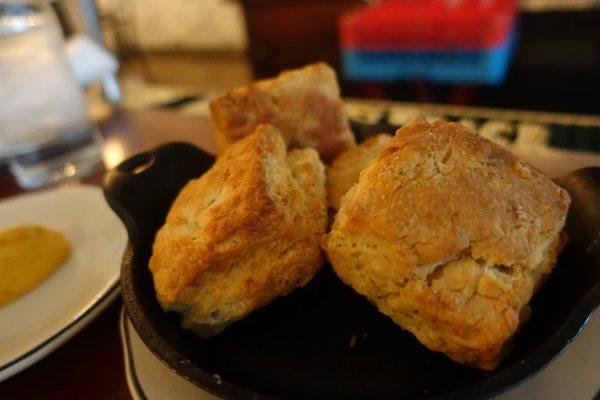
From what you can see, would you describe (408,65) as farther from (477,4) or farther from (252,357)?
(252,357)

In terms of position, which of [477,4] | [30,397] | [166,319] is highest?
[477,4]

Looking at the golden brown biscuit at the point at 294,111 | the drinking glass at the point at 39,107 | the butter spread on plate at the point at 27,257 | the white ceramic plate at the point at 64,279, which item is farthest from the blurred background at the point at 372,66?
the butter spread on plate at the point at 27,257

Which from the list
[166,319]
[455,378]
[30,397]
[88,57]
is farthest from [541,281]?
[88,57]

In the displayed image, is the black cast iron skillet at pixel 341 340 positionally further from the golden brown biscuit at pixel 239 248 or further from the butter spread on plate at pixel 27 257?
the butter spread on plate at pixel 27 257

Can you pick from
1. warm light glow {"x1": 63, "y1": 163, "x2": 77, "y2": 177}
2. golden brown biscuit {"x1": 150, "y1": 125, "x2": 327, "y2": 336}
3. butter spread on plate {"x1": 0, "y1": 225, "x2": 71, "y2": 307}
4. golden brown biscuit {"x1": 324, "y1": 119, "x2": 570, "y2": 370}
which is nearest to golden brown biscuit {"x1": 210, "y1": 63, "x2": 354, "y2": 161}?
golden brown biscuit {"x1": 150, "y1": 125, "x2": 327, "y2": 336}

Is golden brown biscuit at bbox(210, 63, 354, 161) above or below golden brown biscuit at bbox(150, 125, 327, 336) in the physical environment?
above

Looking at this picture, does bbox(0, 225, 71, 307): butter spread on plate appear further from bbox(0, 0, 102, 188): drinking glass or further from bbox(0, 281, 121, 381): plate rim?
bbox(0, 0, 102, 188): drinking glass
